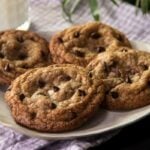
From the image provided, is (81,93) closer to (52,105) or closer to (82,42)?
(52,105)

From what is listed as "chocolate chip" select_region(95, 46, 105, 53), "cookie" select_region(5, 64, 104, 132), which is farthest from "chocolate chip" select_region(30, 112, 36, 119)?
"chocolate chip" select_region(95, 46, 105, 53)

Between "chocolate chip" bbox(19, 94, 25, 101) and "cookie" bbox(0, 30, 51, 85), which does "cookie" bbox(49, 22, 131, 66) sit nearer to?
"cookie" bbox(0, 30, 51, 85)

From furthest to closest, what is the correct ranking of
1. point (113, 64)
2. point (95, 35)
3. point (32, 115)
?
point (95, 35) < point (113, 64) < point (32, 115)

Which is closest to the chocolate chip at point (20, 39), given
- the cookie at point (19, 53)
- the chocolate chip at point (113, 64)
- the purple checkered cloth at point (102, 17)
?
the cookie at point (19, 53)

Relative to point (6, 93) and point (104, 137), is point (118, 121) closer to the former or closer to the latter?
point (104, 137)

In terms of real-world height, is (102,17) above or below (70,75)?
below

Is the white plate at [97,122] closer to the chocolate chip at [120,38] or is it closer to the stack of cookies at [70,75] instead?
the stack of cookies at [70,75]

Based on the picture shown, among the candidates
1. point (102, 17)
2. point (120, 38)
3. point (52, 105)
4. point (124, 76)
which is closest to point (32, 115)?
point (52, 105)
